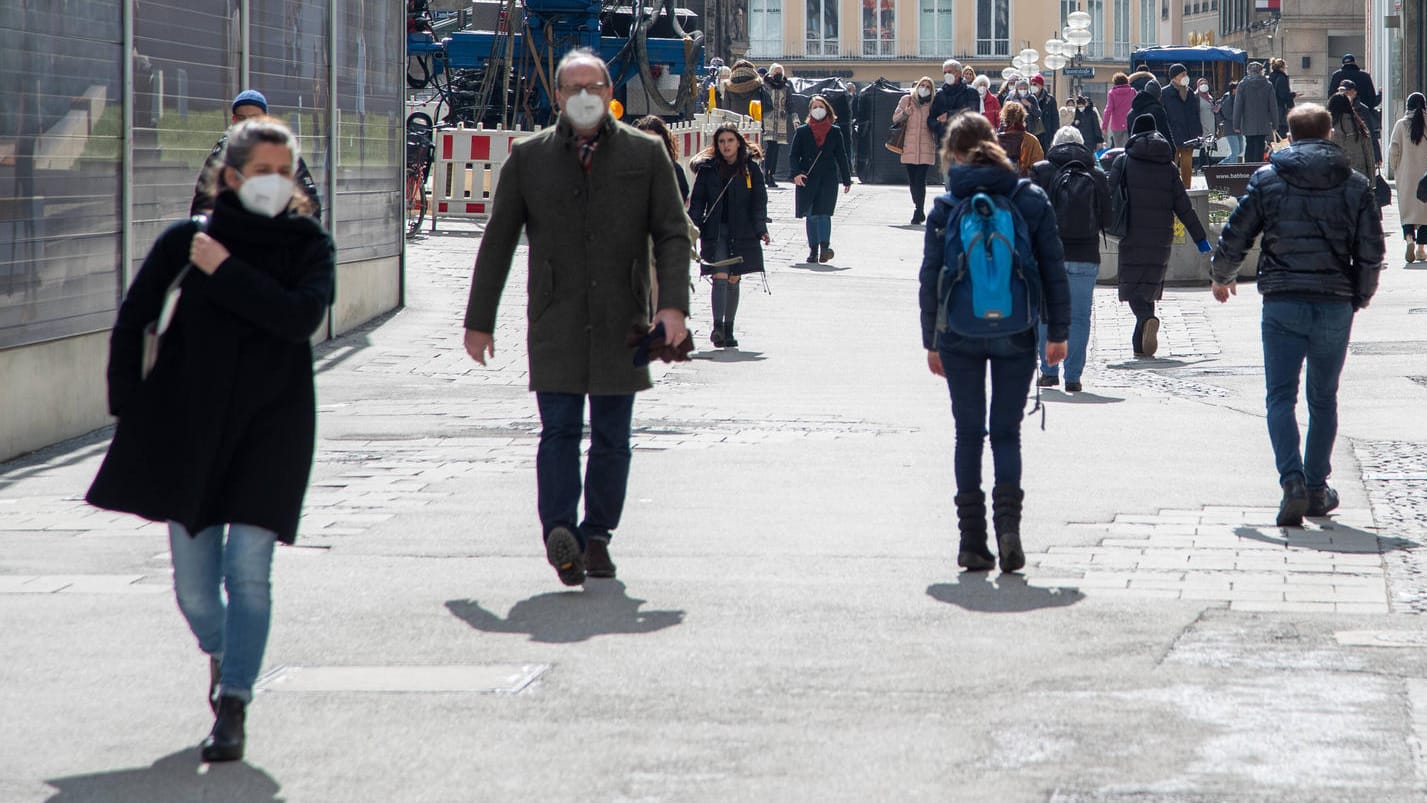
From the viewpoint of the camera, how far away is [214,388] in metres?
5.31

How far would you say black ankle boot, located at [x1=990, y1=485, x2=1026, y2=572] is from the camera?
25.4 ft

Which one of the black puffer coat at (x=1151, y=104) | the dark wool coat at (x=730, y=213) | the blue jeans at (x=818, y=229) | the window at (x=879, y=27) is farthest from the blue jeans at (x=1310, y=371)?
the window at (x=879, y=27)

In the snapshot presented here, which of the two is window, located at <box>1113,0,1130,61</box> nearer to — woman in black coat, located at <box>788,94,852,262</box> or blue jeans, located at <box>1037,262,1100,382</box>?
woman in black coat, located at <box>788,94,852,262</box>

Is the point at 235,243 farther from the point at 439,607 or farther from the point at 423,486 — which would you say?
the point at 423,486

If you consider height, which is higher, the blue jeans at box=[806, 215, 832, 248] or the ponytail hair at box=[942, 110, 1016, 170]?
the ponytail hair at box=[942, 110, 1016, 170]

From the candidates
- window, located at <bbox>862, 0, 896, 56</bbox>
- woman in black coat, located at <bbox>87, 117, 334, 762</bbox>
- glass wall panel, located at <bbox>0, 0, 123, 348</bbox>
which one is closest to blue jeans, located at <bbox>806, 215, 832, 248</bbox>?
glass wall panel, located at <bbox>0, 0, 123, 348</bbox>

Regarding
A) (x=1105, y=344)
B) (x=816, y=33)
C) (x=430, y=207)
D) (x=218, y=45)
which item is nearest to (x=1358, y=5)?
(x=816, y=33)

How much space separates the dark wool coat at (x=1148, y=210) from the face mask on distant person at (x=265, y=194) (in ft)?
33.9

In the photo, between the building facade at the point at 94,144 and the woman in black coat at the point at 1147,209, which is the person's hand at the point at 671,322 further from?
the woman in black coat at the point at 1147,209

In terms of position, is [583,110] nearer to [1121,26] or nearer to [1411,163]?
[1411,163]

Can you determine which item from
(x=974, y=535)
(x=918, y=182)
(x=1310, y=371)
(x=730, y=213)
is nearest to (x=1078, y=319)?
(x=730, y=213)

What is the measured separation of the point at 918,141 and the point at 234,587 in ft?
76.8

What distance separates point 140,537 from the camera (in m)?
8.66

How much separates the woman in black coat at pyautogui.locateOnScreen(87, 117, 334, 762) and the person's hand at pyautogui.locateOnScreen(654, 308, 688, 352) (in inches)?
77.2
